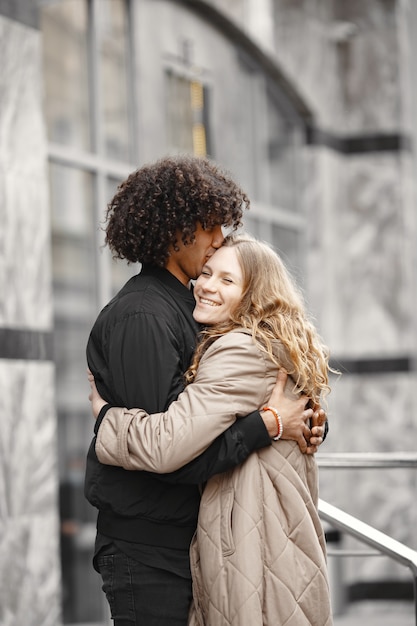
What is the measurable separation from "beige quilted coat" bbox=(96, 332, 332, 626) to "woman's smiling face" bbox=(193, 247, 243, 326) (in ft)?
0.38

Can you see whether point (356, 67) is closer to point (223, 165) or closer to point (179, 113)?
point (223, 165)

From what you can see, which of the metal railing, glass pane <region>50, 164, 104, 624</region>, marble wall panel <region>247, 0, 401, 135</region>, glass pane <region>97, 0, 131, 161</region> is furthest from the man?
marble wall panel <region>247, 0, 401, 135</region>

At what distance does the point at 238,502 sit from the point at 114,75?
16.7 ft

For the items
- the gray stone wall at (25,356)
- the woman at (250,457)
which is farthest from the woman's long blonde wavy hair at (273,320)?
the gray stone wall at (25,356)

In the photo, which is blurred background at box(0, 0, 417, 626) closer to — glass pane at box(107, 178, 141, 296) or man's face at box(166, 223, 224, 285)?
glass pane at box(107, 178, 141, 296)

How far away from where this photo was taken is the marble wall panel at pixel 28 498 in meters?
5.52

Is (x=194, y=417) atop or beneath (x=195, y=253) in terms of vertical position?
beneath

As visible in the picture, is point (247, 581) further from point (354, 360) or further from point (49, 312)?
point (354, 360)

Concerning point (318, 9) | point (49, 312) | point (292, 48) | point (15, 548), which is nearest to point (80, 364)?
point (49, 312)

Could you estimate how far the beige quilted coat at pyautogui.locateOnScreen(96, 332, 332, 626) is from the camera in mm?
2930

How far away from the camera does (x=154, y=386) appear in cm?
299

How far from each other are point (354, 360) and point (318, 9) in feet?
10.2

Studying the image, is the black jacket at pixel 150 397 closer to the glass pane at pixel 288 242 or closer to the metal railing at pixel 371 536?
the metal railing at pixel 371 536

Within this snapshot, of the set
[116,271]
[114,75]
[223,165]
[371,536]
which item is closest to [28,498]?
[116,271]
